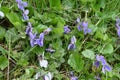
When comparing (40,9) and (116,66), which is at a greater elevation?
(40,9)

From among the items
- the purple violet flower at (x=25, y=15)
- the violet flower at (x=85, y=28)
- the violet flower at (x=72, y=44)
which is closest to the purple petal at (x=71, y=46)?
the violet flower at (x=72, y=44)

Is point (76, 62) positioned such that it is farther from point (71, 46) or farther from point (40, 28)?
point (40, 28)

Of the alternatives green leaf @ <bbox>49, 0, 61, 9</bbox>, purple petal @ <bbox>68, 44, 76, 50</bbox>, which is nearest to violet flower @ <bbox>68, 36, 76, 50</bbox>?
purple petal @ <bbox>68, 44, 76, 50</bbox>

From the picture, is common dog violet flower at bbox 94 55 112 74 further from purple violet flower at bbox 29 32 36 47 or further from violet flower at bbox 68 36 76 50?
purple violet flower at bbox 29 32 36 47

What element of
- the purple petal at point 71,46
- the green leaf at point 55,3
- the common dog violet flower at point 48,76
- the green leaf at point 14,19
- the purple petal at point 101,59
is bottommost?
the common dog violet flower at point 48,76

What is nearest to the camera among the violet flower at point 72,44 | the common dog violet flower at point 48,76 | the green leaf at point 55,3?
the common dog violet flower at point 48,76

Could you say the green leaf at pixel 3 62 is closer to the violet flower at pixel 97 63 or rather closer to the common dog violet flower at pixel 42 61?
the common dog violet flower at pixel 42 61

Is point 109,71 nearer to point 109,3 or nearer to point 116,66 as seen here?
point 116,66

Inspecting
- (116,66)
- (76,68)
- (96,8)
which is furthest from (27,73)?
(96,8)
